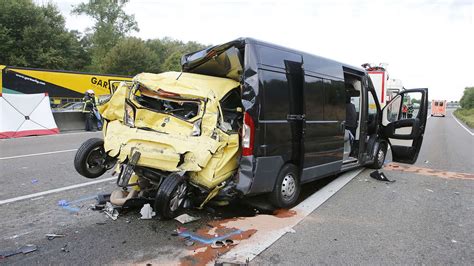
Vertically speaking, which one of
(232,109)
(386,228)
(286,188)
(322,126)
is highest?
(232,109)

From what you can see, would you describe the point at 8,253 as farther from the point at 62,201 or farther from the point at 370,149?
the point at 370,149

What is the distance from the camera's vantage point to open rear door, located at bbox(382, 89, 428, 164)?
300 inches

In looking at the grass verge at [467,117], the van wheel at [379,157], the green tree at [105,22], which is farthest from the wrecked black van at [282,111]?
the green tree at [105,22]

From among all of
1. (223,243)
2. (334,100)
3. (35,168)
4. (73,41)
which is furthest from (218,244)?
(73,41)

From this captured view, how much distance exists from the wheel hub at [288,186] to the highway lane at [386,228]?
0.44 m

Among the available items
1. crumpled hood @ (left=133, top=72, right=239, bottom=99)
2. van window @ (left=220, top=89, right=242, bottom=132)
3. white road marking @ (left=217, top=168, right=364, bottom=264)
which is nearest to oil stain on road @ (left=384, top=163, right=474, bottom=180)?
white road marking @ (left=217, top=168, right=364, bottom=264)

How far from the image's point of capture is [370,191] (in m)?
6.13

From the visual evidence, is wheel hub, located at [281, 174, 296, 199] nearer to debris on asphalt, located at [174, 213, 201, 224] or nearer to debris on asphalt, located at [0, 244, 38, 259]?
debris on asphalt, located at [174, 213, 201, 224]

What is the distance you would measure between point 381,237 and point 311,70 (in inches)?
95.0

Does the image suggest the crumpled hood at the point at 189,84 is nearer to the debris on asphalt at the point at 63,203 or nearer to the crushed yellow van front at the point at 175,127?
the crushed yellow van front at the point at 175,127

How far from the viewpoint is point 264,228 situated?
165 inches

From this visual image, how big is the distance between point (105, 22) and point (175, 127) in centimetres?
5810

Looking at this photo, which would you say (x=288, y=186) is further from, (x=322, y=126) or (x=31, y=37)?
(x=31, y=37)

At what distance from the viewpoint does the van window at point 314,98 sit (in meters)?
5.12
